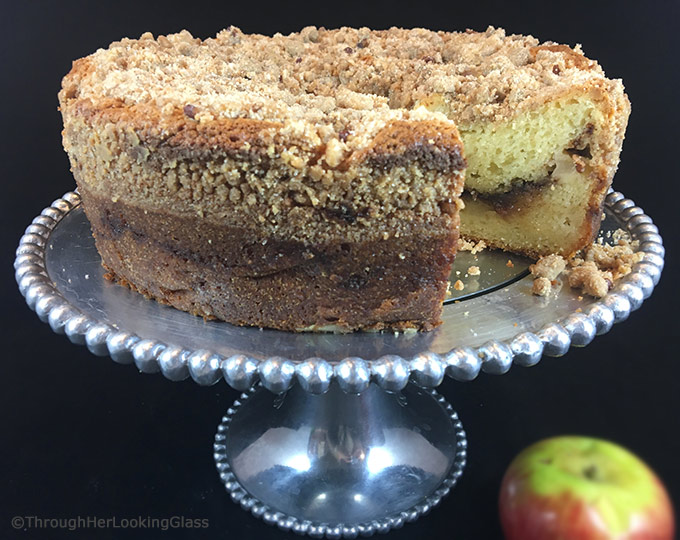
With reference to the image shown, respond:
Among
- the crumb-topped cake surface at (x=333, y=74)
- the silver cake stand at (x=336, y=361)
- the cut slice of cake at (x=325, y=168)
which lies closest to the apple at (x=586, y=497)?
the silver cake stand at (x=336, y=361)

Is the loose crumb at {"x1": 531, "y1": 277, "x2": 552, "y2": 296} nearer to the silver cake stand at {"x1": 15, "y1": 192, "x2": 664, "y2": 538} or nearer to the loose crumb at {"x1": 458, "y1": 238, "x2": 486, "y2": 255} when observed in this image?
the silver cake stand at {"x1": 15, "y1": 192, "x2": 664, "y2": 538}

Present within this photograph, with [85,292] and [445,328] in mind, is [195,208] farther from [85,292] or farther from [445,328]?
[445,328]

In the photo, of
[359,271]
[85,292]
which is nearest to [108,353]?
[85,292]

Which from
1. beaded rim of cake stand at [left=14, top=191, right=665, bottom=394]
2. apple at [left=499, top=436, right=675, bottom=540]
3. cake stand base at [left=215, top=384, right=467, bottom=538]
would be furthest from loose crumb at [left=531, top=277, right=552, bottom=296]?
cake stand base at [left=215, top=384, right=467, bottom=538]

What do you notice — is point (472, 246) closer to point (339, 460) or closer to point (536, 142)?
point (536, 142)

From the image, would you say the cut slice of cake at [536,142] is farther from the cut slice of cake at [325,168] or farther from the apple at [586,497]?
the apple at [586,497]

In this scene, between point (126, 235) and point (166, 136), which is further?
point (126, 235)

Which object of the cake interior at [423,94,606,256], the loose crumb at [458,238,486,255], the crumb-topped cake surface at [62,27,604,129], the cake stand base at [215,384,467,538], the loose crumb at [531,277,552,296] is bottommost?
the cake stand base at [215,384,467,538]
